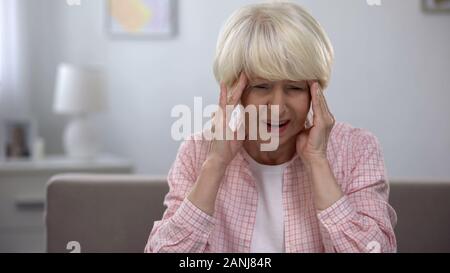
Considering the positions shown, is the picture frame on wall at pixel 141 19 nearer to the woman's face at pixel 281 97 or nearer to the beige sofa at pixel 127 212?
the beige sofa at pixel 127 212

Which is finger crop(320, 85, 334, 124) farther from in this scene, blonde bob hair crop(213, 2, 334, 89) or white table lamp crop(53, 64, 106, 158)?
white table lamp crop(53, 64, 106, 158)

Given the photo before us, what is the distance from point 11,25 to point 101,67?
1.10 feet

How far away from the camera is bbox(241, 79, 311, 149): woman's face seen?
79cm

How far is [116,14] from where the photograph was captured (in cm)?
231

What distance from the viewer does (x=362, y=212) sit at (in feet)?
2.66

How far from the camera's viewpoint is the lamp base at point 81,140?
88.0 inches

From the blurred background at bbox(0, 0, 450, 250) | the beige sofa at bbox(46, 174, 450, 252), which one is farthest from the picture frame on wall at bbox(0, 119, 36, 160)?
the beige sofa at bbox(46, 174, 450, 252)

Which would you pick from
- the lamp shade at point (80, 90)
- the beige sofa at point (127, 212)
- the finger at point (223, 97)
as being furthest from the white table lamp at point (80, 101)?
the finger at point (223, 97)

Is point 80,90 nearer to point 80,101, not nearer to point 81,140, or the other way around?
point 80,101

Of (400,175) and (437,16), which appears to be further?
(400,175)

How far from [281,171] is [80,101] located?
57.2 inches

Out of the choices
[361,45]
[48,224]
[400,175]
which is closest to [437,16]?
[361,45]

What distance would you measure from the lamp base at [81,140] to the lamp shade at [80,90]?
50mm
